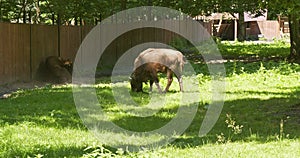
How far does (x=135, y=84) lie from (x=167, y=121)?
421 centimetres

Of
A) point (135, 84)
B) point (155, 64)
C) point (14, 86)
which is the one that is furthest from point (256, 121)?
point (14, 86)

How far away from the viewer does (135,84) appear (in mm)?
13625

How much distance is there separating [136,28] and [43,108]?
607 inches

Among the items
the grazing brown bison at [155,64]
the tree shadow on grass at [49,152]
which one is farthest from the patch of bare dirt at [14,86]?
the tree shadow on grass at [49,152]

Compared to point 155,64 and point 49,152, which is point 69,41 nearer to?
point 155,64

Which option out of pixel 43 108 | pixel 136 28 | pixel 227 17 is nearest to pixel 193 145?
pixel 43 108

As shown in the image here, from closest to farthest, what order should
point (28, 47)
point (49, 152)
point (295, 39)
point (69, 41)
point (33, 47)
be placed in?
point (49, 152) → point (28, 47) → point (33, 47) → point (69, 41) → point (295, 39)

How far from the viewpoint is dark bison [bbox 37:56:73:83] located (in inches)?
735

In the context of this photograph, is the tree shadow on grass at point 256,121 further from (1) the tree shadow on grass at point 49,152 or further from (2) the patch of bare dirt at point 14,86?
(2) the patch of bare dirt at point 14,86

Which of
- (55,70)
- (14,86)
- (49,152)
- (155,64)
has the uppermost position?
(155,64)

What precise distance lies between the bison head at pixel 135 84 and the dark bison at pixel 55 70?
17.3 ft

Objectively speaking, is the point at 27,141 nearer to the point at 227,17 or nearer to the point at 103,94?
the point at 103,94

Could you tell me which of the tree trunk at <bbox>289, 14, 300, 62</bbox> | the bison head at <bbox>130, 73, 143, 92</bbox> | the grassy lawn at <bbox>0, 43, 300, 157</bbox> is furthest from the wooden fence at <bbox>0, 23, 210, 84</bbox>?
the tree trunk at <bbox>289, 14, 300, 62</bbox>

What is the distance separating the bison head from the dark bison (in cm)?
528
